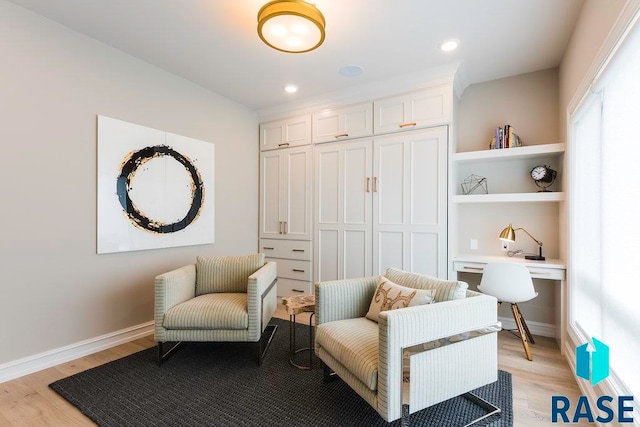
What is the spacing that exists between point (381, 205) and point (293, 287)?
156 centimetres

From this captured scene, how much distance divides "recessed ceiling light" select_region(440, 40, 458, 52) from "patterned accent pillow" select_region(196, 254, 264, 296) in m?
2.46

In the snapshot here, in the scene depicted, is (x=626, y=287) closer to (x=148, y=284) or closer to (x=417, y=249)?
(x=417, y=249)

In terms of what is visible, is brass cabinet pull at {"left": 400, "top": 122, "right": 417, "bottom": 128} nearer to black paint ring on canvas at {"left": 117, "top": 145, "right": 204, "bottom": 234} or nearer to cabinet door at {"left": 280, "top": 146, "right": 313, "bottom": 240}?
cabinet door at {"left": 280, "top": 146, "right": 313, "bottom": 240}

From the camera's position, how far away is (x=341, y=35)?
2506 mm

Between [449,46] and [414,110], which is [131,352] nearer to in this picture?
[414,110]

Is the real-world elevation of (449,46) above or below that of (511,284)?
above

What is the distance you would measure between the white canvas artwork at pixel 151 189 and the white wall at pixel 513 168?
2772 millimetres

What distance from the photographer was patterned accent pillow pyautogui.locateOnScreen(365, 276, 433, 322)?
1.82 m

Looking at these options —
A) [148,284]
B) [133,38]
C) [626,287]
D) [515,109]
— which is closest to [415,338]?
[626,287]

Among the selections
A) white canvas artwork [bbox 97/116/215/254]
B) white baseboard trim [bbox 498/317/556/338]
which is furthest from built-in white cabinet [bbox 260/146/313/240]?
white baseboard trim [bbox 498/317/556/338]

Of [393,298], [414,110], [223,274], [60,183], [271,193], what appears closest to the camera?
[393,298]

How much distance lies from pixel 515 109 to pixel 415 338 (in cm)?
283

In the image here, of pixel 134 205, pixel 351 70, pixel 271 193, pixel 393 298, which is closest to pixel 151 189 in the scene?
pixel 134 205

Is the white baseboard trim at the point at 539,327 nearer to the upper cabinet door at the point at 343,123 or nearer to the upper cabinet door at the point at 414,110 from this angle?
the upper cabinet door at the point at 414,110
